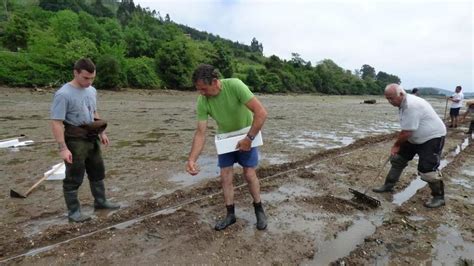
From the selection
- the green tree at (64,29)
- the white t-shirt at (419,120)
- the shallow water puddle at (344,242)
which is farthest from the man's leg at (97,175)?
the green tree at (64,29)

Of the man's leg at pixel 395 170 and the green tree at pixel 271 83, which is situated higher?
the green tree at pixel 271 83

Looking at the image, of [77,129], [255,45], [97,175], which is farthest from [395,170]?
[255,45]

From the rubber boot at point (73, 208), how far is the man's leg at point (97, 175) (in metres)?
0.36

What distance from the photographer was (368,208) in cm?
523

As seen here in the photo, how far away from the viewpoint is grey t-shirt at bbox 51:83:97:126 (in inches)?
161

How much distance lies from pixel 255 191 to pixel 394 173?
293cm

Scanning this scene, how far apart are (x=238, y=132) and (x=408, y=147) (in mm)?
3153

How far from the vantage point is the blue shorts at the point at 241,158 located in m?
4.17

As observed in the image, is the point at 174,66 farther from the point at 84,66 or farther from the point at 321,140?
the point at 84,66

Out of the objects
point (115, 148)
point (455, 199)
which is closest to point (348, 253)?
point (455, 199)

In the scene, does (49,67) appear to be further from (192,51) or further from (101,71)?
(192,51)

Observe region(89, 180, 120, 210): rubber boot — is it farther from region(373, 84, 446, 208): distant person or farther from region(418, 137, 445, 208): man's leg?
region(418, 137, 445, 208): man's leg

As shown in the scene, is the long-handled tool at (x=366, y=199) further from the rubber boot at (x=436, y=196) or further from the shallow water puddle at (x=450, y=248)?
the shallow water puddle at (x=450, y=248)

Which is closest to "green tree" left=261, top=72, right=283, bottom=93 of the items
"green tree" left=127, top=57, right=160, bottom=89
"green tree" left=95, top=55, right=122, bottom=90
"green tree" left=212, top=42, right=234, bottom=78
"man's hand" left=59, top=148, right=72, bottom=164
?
"green tree" left=212, top=42, right=234, bottom=78
